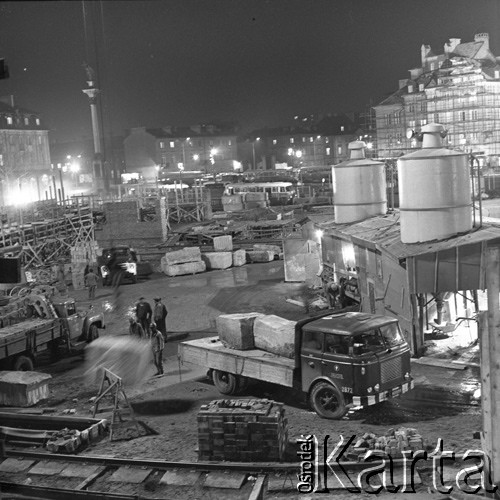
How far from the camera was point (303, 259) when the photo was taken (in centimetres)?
3045

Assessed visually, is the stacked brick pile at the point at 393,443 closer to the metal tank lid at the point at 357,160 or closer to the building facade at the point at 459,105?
the metal tank lid at the point at 357,160

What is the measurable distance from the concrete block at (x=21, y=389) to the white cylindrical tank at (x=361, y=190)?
1438cm

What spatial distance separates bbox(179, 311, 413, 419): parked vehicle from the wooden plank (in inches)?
0.8

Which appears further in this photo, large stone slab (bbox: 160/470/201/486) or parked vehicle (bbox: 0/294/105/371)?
parked vehicle (bbox: 0/294/105/371)

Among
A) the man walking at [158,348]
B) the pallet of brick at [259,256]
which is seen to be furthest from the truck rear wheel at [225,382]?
the pallet of brick at [259,256]

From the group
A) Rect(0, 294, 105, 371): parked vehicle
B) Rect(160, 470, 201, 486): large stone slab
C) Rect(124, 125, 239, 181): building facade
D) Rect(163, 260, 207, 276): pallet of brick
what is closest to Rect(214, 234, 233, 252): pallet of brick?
Rect(163, 260, 207, 276): pallet of brick

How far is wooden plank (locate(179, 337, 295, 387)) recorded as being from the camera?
1471 cm

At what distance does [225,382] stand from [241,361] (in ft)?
3.10

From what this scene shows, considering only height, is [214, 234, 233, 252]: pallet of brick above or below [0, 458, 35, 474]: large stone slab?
above

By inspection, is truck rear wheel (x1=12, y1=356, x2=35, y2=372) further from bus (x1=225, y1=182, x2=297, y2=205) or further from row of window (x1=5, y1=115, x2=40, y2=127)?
row of window (x1=5, y1=115, x2=40, y2=127)

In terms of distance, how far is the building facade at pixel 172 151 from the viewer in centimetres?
11719

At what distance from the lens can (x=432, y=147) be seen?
2086 centimetres

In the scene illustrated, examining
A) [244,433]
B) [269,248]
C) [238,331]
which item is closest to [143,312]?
[238,331]

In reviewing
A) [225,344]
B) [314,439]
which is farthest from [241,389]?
[314,439]
